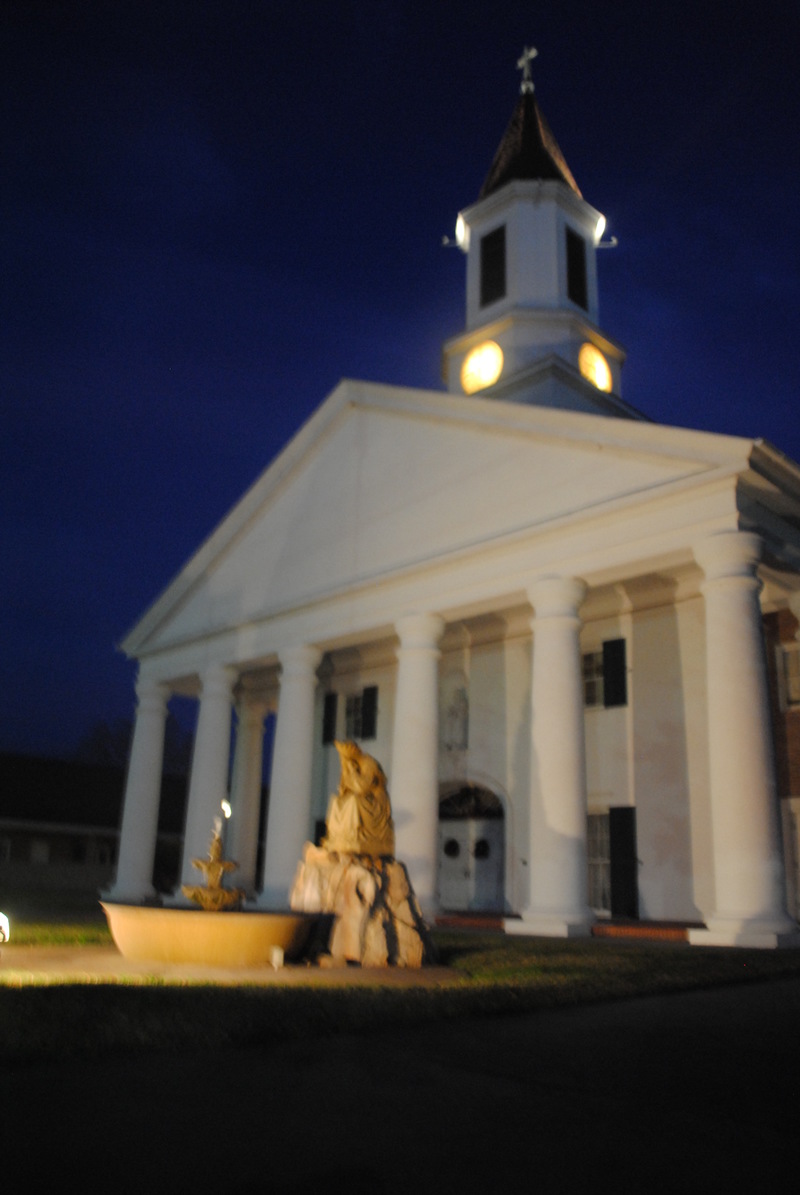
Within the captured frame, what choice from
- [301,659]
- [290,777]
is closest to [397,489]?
[301,659]

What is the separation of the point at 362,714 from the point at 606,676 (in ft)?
25.0

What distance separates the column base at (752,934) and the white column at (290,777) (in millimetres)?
9933

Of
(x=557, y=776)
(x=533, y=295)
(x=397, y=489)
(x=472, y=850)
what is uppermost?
(x=533, y=295)

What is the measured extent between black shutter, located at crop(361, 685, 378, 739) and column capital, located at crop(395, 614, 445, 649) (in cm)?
606

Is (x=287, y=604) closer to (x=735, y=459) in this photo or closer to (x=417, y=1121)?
(x=735, y=459)

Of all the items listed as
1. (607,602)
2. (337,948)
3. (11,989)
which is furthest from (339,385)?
(11,989)

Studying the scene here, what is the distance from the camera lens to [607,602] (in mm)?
19938

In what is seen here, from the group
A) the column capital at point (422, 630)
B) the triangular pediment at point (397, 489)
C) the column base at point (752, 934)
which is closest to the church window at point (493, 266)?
the triangular pediment at point (397, 489)

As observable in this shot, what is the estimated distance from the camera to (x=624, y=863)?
18.9m

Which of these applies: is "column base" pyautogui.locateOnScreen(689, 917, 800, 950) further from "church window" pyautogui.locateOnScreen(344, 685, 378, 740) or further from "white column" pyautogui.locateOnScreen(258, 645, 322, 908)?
"church window" pyautogui.locateOnScreen(344, 685, 378, 740)

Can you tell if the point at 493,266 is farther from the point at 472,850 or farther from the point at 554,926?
the point at 554,926

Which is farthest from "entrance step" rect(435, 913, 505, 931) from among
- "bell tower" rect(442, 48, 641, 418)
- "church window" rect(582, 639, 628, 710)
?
"bell tower" rect(442, 48, 641, 418)

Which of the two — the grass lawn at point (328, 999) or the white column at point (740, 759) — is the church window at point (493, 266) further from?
the grass lawn at point (328, 999)

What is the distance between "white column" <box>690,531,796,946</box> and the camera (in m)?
13.3
